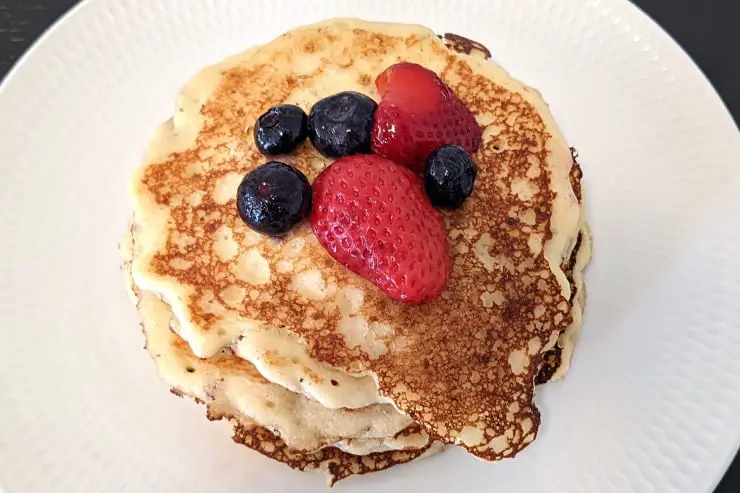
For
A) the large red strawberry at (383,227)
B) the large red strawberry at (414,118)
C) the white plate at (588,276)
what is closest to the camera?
the large red strawberry at (383,227)

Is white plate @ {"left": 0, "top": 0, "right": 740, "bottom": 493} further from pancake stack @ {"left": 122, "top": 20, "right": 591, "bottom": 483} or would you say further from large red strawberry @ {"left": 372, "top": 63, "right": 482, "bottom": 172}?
large red strawberry @ {"left": 372, "top": 63, "right": 482, "bottom": 172}

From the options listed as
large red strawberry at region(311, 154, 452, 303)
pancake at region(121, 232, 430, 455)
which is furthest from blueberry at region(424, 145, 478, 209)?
pancake at region(121, 232, 430, 455)

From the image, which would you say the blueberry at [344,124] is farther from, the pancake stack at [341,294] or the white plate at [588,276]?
the white plate at [588,276]

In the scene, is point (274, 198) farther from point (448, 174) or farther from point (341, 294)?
point (448, 174)

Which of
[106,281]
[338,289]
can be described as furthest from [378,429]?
[106,281]

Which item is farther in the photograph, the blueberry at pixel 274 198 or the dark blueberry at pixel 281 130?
the dark blueberry at pixel 281 130

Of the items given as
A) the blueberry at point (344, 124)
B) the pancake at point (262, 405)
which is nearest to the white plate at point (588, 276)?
the pancake at point (262, 405)

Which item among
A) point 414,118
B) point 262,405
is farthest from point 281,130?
point 262,405
